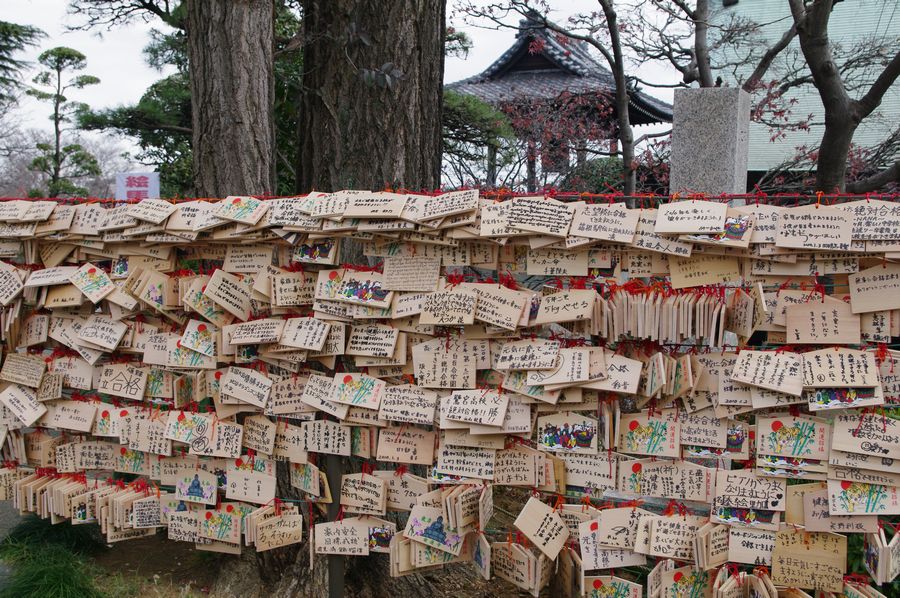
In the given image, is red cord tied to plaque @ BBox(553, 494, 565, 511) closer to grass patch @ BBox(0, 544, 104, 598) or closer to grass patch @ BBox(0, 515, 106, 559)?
grass patch @ BBox(0, 544, 104, 598)

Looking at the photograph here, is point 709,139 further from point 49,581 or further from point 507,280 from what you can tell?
point 49,581

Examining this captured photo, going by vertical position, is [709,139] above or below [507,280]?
above

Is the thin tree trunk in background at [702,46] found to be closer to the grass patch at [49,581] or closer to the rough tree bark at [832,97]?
the rough tree bark at [832,97]

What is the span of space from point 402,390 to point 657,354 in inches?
40.7

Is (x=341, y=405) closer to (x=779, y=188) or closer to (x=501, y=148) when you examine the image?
(x=501, y=148)

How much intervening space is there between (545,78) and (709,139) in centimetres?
1305

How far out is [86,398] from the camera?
3.74m

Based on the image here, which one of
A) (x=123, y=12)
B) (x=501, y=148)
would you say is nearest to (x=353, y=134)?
(x=123, y=12)

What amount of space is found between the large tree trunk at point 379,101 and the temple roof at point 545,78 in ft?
32.7

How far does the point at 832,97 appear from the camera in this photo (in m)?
6.95

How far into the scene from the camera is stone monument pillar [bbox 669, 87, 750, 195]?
5422 millimetres

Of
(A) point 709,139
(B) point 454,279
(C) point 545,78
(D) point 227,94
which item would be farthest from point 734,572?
(C) point 545,78

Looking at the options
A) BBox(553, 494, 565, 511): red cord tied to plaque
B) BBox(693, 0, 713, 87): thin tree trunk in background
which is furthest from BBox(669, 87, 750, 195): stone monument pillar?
BBox(693, 0, 713, 87): thin tree trunk in background

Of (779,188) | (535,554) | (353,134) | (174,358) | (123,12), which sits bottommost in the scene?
(535,554)
